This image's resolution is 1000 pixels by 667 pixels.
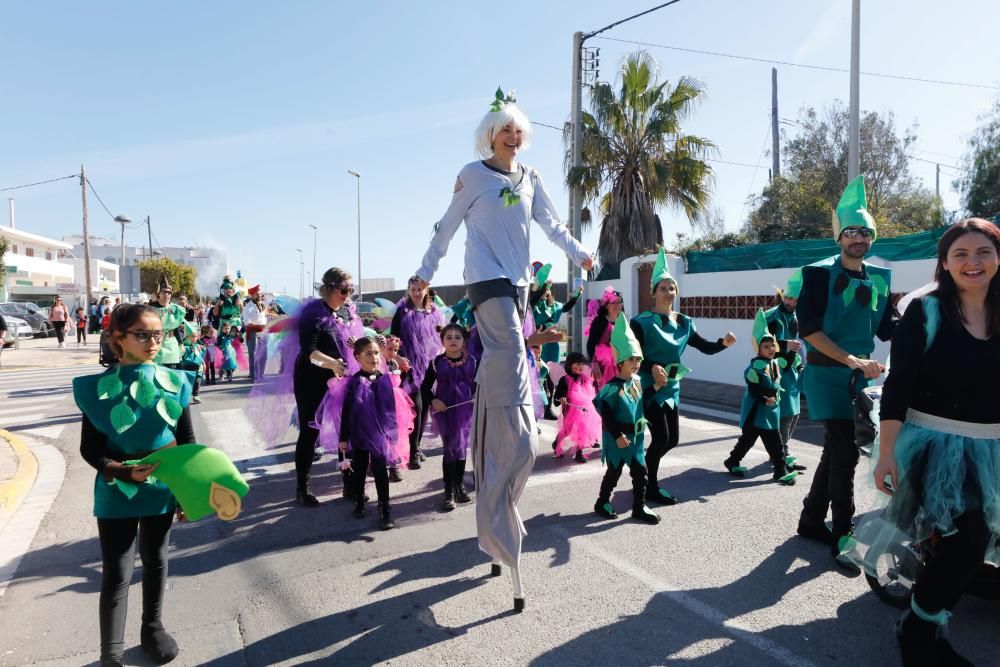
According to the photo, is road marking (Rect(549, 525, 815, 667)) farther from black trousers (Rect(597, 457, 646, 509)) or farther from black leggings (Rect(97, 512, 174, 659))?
black leggings (Rect(97, 512, 174, 659))

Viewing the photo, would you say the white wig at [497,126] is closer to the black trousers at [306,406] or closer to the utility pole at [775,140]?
the black trousers at [306,406]

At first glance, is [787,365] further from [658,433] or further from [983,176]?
[983,176]

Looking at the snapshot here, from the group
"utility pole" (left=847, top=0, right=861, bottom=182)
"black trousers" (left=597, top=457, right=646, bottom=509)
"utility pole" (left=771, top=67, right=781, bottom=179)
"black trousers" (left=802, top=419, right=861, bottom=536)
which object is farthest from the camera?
"utility pole" (left=771, top=67, right=781, bottom=179)

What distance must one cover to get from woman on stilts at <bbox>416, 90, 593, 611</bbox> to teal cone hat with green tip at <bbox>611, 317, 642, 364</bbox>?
142 cm

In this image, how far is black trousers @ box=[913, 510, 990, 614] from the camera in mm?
2490

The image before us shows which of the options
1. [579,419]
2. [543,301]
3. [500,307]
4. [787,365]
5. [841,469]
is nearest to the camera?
[500,307]

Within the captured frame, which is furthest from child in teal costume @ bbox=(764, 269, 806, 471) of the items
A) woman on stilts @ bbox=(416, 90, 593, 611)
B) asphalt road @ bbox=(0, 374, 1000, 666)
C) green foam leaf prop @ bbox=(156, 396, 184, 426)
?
green foam leaf prop @ bbox=(156, 396, 184, 426)

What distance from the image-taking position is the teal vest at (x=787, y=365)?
618 centimetres

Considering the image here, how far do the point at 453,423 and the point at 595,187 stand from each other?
13695mm

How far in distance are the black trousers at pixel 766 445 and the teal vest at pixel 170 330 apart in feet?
18.6

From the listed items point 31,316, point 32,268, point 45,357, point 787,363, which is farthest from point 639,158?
point 32,268

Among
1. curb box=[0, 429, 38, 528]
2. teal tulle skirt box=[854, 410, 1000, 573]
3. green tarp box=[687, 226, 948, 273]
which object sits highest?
green tarp box=[687, 226, 948, 273]

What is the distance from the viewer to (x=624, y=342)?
4711mm

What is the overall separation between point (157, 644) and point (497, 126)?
289cm
